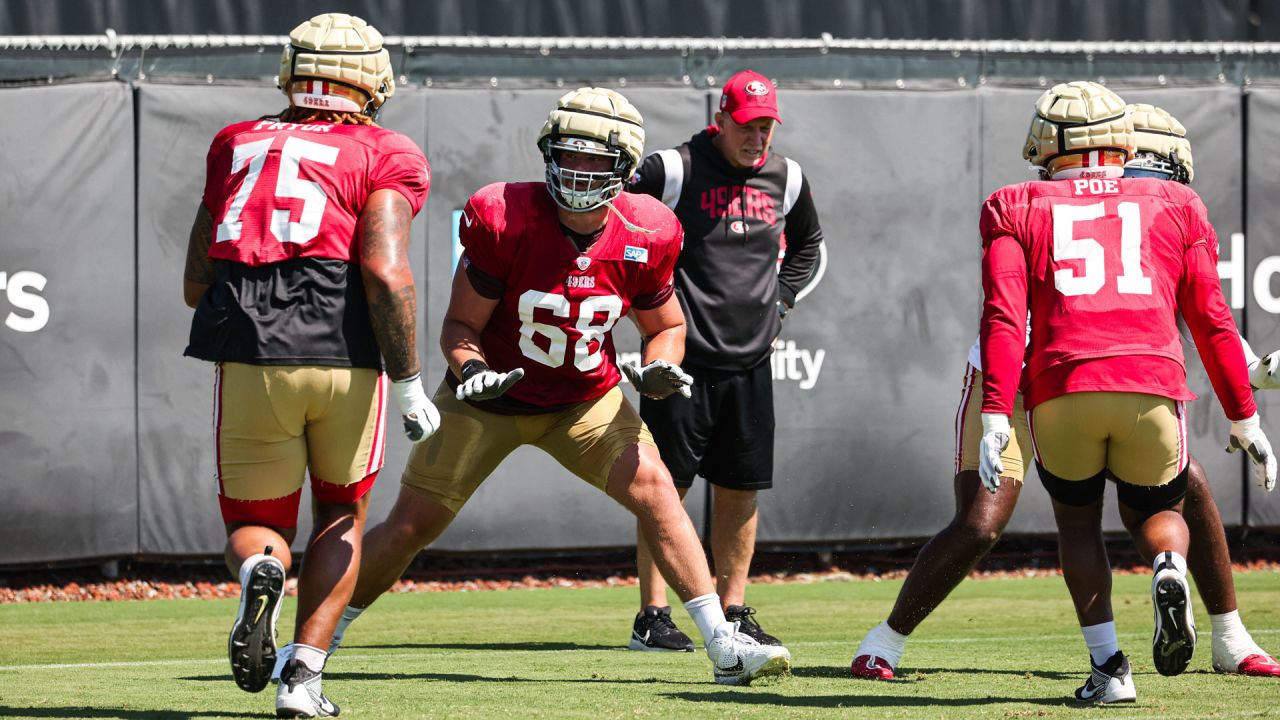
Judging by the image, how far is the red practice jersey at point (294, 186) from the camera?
14.8 feet

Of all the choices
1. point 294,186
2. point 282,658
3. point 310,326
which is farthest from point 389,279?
point 282,658

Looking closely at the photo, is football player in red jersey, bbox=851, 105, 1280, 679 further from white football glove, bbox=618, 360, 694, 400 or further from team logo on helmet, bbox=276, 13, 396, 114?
team logo on helmet, bbox=276, 13, 396, 114

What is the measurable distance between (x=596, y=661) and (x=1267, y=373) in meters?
2.54

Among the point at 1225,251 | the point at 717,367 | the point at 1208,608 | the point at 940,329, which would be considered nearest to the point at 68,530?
the point at 717,367

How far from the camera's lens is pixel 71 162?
8.99 metres

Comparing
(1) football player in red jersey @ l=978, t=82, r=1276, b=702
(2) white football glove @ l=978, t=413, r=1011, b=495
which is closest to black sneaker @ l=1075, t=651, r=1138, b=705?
(1) football player in red jersey @ l=978, t=82, r=1276, b=702

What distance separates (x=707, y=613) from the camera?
5.12 metres

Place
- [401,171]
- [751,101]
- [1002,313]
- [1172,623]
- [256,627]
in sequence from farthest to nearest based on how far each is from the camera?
1. [751,101]
2. [1002,313]
3. [401,171]
4. [1172,623]
5. [256,627]

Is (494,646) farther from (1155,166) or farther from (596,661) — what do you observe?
(1155,166)

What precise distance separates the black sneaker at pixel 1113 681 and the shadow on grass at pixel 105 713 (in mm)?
2277

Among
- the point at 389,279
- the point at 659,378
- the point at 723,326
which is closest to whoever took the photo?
the point at 389,279

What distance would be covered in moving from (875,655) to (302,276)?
90.1 inches

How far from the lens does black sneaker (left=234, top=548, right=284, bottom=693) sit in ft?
13.6

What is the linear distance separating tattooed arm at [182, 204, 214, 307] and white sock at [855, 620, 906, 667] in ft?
7.81
